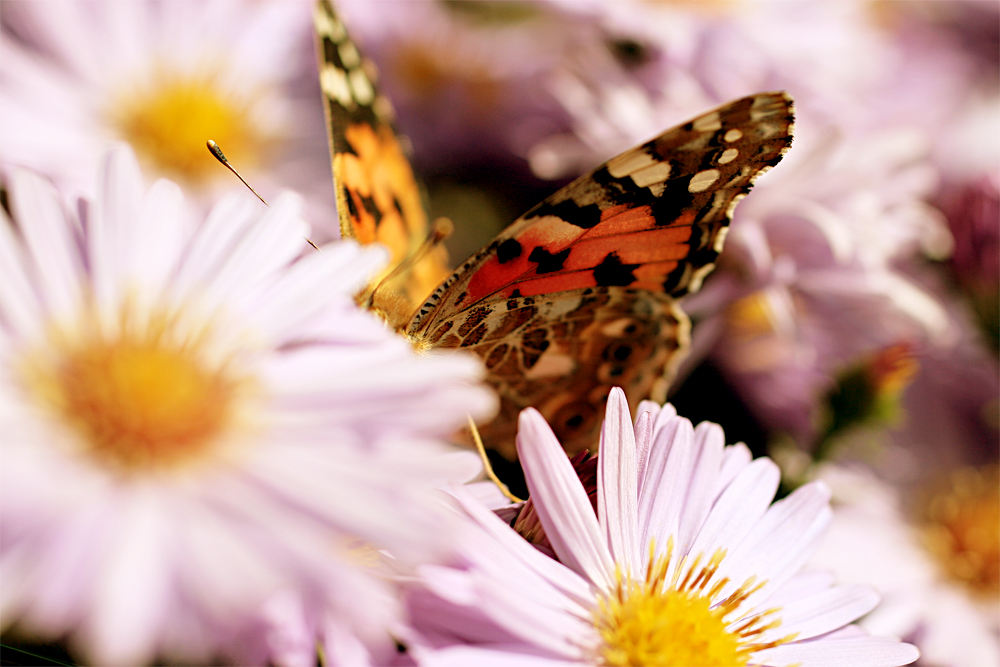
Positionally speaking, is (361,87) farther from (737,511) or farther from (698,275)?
(737,511)

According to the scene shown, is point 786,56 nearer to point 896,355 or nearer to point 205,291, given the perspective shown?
point 896,355

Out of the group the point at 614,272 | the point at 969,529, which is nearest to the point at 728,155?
the point at 614,272

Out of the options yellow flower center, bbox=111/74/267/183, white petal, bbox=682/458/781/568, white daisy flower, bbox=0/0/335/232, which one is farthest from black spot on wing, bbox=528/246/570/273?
yellow flower center, bbox=111/74/267/183

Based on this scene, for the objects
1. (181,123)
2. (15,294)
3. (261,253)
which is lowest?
(15,294)

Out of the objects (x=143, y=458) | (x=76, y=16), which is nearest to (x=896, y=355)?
(x=143, y=458)

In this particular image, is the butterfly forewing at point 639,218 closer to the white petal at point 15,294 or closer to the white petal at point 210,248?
the white petal at point 210,248

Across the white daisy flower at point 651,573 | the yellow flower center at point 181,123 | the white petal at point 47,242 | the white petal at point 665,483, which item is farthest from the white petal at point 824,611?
the yellow flower center at point 181,123

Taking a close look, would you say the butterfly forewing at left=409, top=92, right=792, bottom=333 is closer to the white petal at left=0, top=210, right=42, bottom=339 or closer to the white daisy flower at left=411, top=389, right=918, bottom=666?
the white daisy flower at left=411, top=389, right=918, bottom=666
